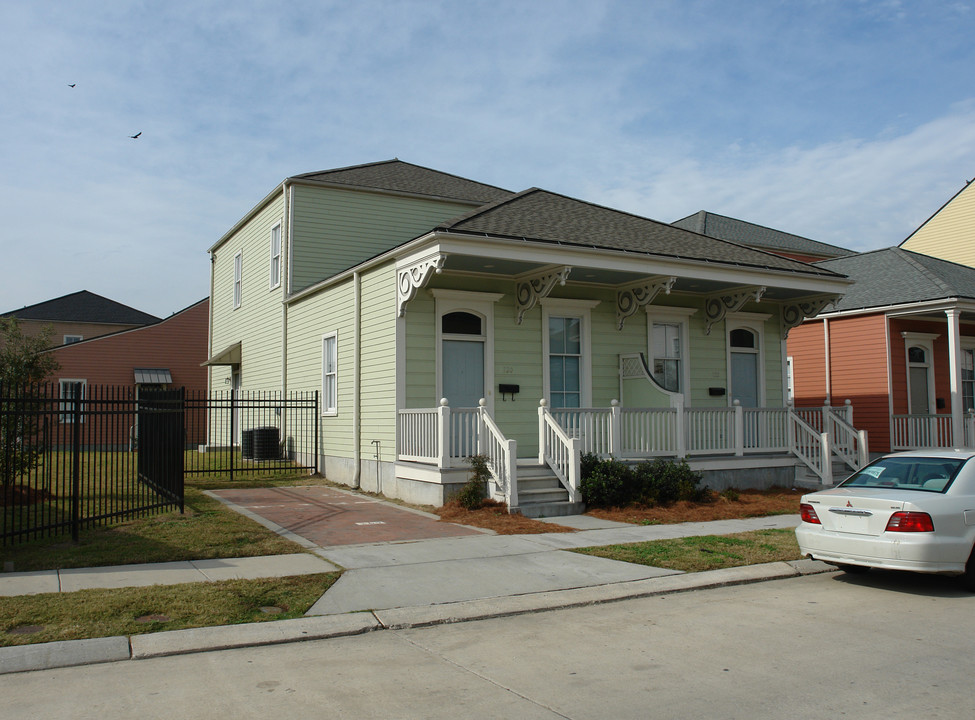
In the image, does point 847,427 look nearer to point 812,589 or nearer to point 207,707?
point 812,589

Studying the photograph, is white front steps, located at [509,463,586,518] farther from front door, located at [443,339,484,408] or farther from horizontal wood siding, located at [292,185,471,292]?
horizontal wood siding, located at [292,185,471,292]

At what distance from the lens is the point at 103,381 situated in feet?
114

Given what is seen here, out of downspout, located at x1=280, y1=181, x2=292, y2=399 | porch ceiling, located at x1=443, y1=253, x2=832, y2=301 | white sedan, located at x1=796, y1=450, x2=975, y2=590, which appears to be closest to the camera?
white sedan, located at x1=796, y1=450, x2=975, y2=590

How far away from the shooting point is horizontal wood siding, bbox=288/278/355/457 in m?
16.6

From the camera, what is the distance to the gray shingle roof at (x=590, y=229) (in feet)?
46.2

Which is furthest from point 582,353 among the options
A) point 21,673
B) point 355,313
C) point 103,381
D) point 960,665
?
point 103,381

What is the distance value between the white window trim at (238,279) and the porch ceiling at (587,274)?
44.1 ft

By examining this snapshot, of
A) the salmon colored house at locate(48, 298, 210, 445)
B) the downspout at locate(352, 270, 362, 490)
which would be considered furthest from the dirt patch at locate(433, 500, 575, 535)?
the salmon colored house at locate(48, 298, 210, 445)

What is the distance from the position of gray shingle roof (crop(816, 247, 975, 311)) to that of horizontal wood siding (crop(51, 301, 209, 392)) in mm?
27241

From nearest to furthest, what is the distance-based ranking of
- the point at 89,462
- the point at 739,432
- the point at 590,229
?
the point at 89,462 → the point at 590,229 → the point at 739,432

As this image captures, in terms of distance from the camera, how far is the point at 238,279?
26.3m

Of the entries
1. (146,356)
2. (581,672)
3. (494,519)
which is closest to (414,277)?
(494,519)

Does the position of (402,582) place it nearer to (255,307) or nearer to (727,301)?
(727,301)

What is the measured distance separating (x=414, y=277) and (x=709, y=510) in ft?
21.4
